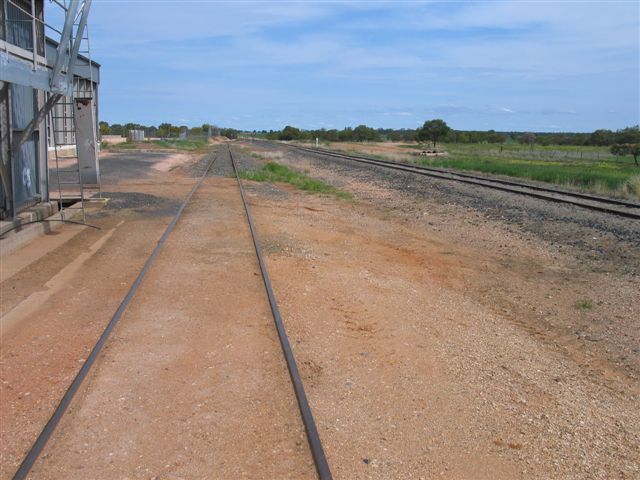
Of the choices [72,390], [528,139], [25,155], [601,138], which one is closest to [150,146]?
[25,155]

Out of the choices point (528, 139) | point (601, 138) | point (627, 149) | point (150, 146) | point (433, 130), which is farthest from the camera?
point (528, 139)

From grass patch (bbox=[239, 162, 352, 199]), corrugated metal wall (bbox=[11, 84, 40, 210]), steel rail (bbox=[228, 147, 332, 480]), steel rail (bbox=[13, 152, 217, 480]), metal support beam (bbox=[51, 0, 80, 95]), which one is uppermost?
metal support beam (bbox=[51, 0, 80, 95])

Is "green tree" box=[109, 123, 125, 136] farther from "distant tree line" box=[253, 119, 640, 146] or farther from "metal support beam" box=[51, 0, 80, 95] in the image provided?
"metal support beam" box=[51, 0, 80, 95]

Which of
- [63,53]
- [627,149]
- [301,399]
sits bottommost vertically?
[301,399]

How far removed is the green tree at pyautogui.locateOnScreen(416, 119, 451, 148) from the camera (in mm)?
121875

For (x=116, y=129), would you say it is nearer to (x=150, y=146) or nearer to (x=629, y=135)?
(x=150, y=146)

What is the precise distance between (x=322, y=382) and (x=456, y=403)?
1.21 metres

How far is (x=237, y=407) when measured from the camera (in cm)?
548

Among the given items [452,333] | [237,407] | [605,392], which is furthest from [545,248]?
→ [237,407]

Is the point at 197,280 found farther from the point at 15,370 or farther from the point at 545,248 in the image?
the point at 545,248

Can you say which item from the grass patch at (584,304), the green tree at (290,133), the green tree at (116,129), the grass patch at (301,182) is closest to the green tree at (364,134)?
the green tree at (290,133)

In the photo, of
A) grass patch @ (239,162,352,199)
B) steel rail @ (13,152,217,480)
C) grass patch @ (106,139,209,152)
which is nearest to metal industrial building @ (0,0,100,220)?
steel rail @ (13,152,217,480)

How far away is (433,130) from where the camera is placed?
4855 inches

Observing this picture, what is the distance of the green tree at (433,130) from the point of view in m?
122
